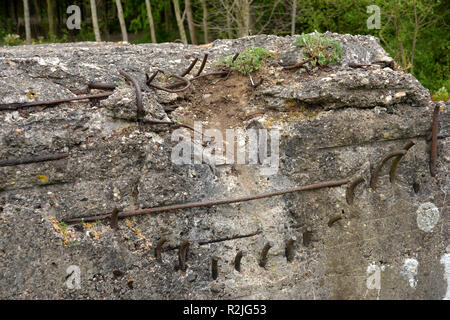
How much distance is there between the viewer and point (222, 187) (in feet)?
10.8

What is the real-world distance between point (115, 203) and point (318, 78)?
1.88 meters

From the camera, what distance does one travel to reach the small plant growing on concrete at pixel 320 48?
3771mm

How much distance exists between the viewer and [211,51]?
4102mm

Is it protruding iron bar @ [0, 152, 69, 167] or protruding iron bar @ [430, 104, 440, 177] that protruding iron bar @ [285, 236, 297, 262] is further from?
protruding iron bar @ [0, 152, 69, 167]

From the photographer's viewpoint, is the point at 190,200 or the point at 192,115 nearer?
→ the point at 190,200

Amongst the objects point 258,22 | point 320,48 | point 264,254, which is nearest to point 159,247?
point 264,254

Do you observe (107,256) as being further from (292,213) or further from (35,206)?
(292,213)

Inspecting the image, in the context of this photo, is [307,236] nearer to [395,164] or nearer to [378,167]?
[378,167]

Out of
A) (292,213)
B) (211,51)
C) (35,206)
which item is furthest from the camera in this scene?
(211,51)

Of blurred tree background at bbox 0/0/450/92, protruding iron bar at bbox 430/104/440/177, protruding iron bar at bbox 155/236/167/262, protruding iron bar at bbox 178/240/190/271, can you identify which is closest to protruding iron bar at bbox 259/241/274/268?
protruding iron bar at bbox 178/240/190/271

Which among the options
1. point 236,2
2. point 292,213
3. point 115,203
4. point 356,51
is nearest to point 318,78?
point 356,51

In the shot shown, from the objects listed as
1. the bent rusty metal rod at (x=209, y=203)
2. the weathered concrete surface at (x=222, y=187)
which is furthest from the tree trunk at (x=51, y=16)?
the bent rusty metal rod at (x=209, y=203)

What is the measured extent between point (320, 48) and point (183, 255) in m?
2.08

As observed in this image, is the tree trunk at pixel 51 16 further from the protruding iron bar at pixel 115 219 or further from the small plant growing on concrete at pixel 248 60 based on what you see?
the protruding iron bar at pixel 115 219
